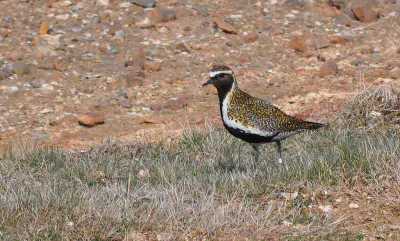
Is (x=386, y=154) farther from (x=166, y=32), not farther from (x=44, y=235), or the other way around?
(x=166, y=32)

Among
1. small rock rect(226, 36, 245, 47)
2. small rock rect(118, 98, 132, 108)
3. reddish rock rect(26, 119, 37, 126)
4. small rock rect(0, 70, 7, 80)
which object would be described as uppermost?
small rock rect(226, 36, 245, 47)

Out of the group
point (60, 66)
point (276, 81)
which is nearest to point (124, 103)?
point (60, 66)

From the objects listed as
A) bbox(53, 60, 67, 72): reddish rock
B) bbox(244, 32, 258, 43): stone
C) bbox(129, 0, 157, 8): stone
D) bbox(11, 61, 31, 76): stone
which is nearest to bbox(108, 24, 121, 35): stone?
bbox(129, 0, 157, 8): stone

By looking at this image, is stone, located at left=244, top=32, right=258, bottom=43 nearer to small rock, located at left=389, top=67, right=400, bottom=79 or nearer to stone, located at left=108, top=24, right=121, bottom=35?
stone, located at left=108, top=24, right=121, bottom=35

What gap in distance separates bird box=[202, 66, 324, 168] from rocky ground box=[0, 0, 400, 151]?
239cm

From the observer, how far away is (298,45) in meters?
10.9

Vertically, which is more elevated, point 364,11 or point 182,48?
point 364,11

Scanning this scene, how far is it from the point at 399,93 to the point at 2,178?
498 cm

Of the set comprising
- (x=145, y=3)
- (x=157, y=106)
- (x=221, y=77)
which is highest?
(x=221, y=77)

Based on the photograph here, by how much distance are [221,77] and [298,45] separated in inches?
209

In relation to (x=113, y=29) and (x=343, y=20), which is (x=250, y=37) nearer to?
(x=343, y=20)

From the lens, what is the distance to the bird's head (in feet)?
19.2

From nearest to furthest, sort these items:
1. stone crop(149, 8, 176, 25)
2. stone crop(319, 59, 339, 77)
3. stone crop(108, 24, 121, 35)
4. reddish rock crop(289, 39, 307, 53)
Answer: stone crop(319, 59, 339, 77) → reddish rock crop(289, 39, 307, 53) → stone crop(108, 24, 121, 35) → stone crop(149, 8, 176, 25)

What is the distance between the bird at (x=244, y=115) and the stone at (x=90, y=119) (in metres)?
3.34
